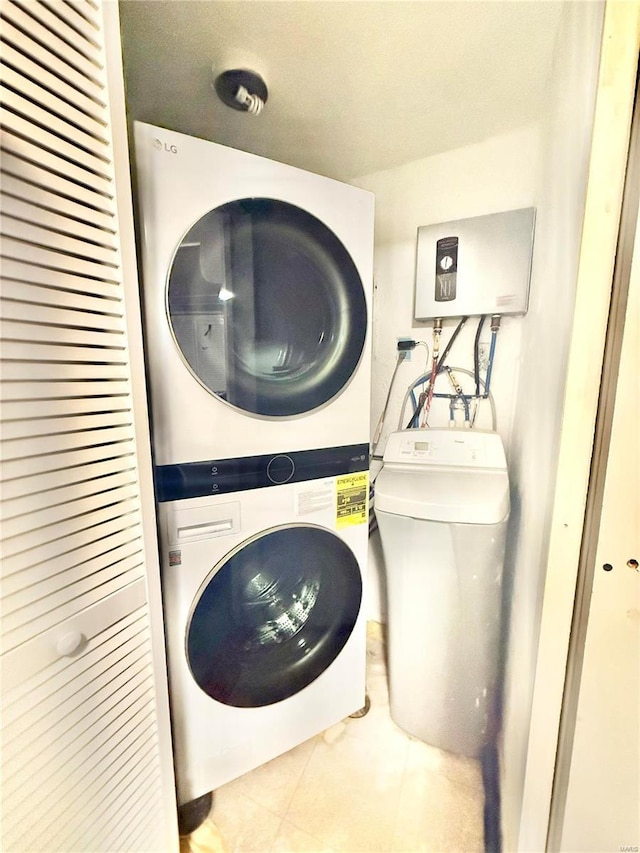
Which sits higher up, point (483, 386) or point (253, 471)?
point (483, 386)

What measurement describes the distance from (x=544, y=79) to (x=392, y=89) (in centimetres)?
43

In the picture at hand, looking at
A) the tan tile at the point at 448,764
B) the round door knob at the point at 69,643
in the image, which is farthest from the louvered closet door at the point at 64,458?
the tan tile at the point at 448,764

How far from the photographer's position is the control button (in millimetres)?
889

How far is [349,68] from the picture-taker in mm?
989

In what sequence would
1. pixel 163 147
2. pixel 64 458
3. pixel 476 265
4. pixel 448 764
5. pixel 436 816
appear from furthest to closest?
1. pixel 476 265
2. pixel 448 764
3. pixel 436 816
4. pixel 163 147
5. pixel 64 458

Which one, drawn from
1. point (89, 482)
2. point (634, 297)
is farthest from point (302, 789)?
point (634, 297)

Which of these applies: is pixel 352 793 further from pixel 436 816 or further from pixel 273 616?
→ pixel 273 616

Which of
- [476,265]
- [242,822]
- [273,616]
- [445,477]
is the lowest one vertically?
[242,822]

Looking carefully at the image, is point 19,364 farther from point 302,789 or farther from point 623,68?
point 302,789

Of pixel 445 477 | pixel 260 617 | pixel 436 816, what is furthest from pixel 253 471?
pixel 436 816

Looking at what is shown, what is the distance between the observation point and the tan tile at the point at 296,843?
889mm

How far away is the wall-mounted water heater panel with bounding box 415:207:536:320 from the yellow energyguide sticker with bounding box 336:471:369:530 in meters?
0.74

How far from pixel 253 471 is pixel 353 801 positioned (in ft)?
3.30

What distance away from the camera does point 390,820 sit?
3.10ft
